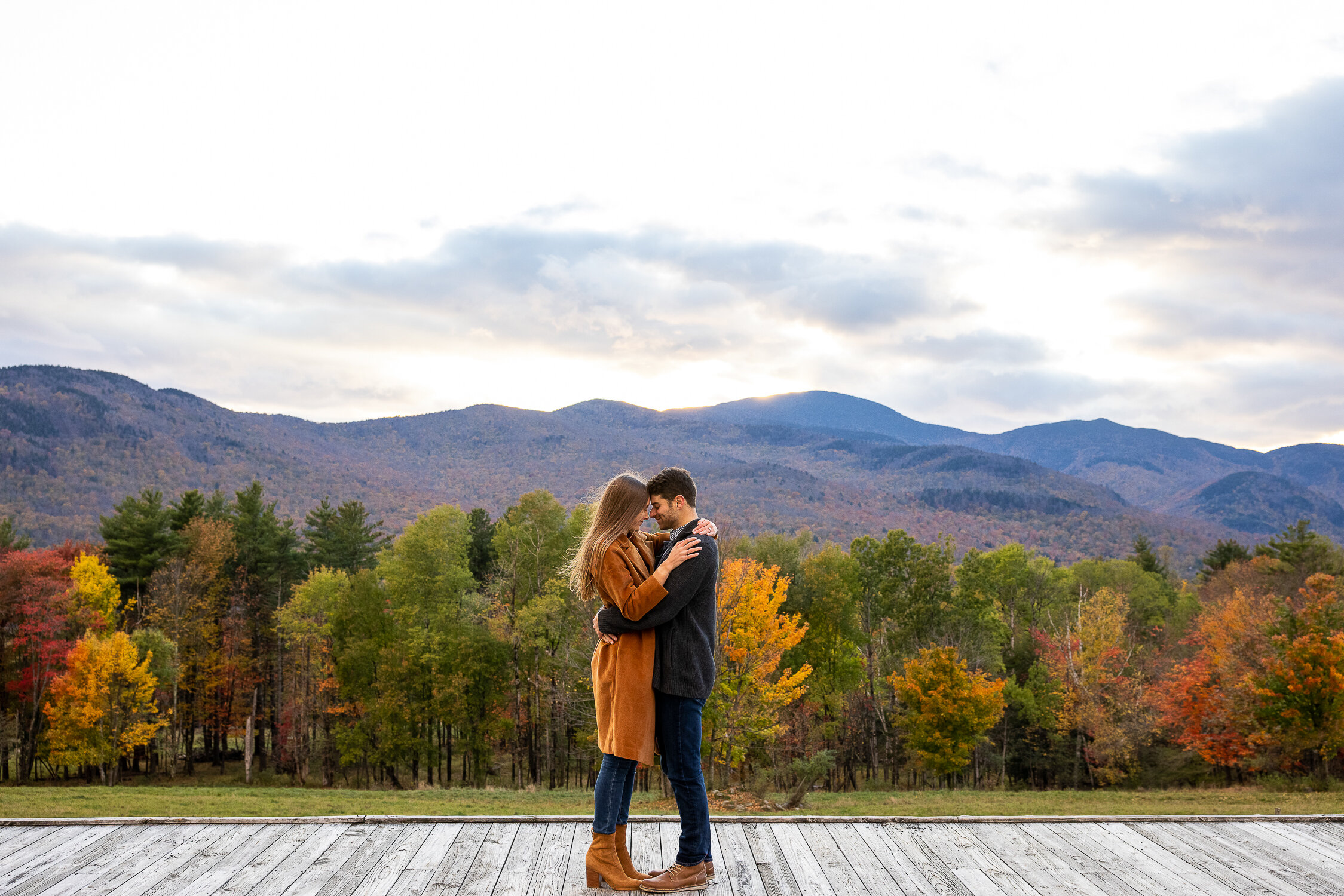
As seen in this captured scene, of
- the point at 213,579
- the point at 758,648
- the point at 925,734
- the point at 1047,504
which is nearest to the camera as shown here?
the point at 758,648

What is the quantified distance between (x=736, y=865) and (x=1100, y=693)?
101 ft

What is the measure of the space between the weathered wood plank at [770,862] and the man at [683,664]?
369 millimetres

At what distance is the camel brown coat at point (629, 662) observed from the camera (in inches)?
165

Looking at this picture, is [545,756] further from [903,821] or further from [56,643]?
[903,821]

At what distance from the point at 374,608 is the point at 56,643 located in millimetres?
10319

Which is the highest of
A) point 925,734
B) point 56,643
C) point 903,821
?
point 903,821

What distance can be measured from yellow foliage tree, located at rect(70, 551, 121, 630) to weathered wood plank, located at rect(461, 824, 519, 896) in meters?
30.7

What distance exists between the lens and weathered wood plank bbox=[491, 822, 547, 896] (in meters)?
4.36

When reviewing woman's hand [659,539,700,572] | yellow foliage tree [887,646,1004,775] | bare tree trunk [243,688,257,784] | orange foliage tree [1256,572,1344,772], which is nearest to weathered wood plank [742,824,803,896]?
woman's hand [659,539,700,572]

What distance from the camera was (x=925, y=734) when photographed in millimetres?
26734

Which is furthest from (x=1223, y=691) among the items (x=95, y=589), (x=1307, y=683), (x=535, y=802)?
(x=95, y=589)

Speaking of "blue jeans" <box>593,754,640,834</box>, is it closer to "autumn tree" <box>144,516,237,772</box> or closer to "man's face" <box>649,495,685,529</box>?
"man's face" <box>649,495,685,529</box>

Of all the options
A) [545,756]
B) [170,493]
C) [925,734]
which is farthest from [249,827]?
[170,493]

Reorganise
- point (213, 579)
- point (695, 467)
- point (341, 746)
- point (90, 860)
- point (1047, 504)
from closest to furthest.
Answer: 1. point (90, 860)
2. point (341, 746)
3. point (213, 579)
4. point (1047, 504)
5. point (695, 467)
